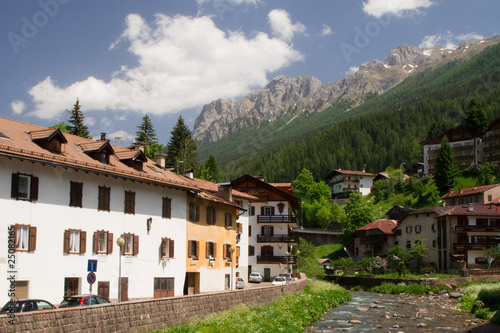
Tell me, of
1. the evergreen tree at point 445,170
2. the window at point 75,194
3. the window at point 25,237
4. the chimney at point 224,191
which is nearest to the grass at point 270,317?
the window at point 25,237

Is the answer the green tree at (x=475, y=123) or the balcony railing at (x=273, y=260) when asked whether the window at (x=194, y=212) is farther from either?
the green tree at (x=475, y=123)

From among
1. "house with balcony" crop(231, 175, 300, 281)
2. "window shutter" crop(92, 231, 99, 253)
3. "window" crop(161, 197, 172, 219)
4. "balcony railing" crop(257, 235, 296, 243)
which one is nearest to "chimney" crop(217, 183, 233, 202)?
"window" crop(161, 197, 172, 219)

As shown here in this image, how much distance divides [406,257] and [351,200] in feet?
149

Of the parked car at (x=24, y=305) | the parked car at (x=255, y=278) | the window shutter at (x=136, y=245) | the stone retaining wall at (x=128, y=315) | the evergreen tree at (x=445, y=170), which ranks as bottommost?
the parked car at (x=255, y=278)

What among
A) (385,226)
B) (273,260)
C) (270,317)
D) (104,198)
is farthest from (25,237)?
(385,226)

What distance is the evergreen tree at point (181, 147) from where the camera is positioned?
93.4 metres

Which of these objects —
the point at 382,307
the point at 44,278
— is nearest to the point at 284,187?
the point at 382,307

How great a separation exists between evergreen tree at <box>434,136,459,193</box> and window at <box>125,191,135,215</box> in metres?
99.0

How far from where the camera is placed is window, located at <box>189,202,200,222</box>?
41.3 meters

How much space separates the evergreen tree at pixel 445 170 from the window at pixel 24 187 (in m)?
107

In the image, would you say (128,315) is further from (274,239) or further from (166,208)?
(274,239)

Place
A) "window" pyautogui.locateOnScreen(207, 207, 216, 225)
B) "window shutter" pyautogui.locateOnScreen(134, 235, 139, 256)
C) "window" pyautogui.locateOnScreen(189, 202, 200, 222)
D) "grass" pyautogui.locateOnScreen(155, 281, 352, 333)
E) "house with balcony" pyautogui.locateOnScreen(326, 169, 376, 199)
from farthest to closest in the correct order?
"house with balcony" pyautogui.locateOnScreen(326, 169, 376, 199) → "window" pyautogui.locateOnScreen(207, 207, 216, 225) → "window" pyautogui.locateOnScreen(189, 202, 200, 222) → "window shutter" pyautogui.locateOnScreen(134, 235, 139, 256) → "grass" pyautogui.locateOnScreen(155, 281, 352, 333)

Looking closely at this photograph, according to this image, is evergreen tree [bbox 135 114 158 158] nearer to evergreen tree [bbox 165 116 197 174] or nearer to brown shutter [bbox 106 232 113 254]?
evergreen tree [bbox 165 116 197 174]

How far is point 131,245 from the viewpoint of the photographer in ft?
116
